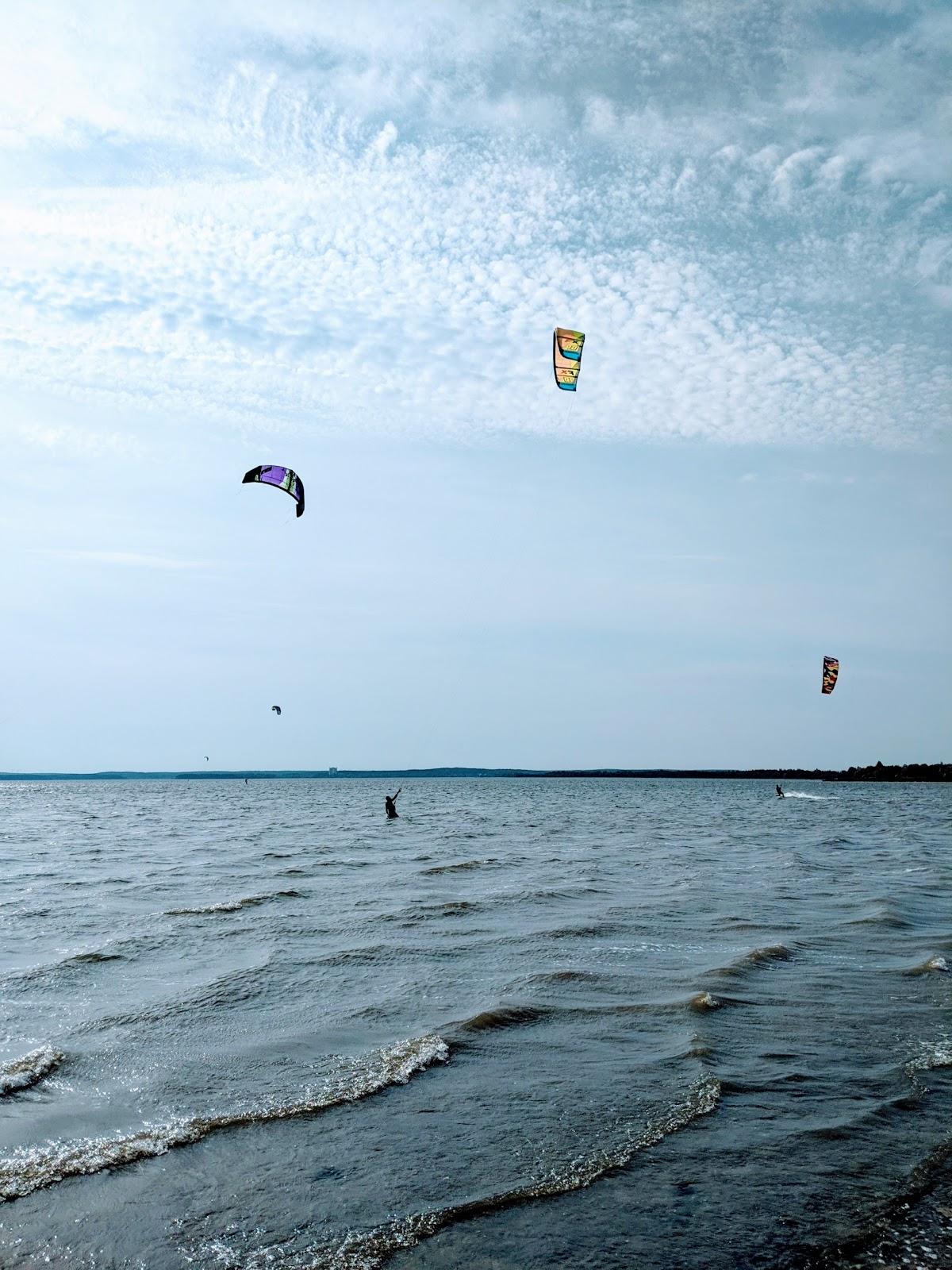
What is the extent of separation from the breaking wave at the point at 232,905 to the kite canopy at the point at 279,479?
8112mm

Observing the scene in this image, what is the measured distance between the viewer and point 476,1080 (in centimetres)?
712

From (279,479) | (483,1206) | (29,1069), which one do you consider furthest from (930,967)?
(279,479)

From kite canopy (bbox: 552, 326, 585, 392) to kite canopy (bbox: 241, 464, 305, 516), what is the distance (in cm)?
620

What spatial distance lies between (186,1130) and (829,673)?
36.9 m

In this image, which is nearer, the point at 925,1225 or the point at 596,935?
the point at 925,1225

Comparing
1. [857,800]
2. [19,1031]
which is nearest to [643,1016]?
[19,1031]

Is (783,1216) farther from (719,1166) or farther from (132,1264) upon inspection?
(132,1264)

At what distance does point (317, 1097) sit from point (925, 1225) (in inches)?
152

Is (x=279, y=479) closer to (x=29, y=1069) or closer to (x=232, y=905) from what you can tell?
(x=232, y=905)

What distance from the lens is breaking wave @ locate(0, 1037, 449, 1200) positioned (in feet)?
18.0

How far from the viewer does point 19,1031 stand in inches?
329

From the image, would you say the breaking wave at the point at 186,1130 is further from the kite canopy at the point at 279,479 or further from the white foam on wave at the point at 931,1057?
the kite canopy at the point at 279,479

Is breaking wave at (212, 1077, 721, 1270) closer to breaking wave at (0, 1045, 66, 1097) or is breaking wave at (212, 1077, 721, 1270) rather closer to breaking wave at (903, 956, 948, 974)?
breaking wave at (0, 1045, 66, 1097)

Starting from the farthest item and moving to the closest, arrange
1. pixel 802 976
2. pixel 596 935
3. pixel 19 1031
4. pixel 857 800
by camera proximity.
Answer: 1. pixel 857 800
2. pixel 596 935
3. pixel 802 976
4. pixel 19 1031
